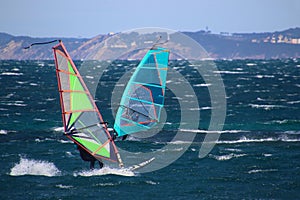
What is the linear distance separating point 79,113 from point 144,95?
3.46m

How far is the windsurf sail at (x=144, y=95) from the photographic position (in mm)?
25516

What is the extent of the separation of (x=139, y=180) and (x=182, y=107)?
2885 centimetres

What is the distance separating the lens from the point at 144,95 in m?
26.0

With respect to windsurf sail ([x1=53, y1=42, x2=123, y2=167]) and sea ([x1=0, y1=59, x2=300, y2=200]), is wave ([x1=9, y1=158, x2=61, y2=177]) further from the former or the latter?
windsurf sail ([x1=53, y1=42, x2=123, y2=167])

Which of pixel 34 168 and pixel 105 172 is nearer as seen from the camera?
pixel 105 172

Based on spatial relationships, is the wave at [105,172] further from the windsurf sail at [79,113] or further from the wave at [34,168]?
the wave at [34,168]

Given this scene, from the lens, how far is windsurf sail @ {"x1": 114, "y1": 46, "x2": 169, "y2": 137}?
25.5 metres

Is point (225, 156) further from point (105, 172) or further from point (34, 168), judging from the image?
point (34, 168)

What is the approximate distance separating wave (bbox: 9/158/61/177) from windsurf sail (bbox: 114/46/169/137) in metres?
4.22

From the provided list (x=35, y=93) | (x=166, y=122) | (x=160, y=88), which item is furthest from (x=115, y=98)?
(x=160, y=88)

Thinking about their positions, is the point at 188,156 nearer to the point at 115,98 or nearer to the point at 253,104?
the point at 253,104

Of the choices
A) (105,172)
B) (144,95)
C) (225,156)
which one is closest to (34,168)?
(105,172)

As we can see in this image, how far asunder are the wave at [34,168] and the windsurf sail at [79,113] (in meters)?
2.81

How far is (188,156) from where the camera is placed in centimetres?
3033
